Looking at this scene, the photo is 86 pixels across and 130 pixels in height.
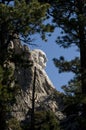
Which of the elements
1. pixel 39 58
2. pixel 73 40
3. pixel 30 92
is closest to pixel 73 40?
pixel 73 40

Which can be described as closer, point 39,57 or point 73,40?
point 73,40

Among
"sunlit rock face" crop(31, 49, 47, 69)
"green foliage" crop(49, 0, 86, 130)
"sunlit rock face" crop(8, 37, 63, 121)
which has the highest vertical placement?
"sunlit rock face" crop(31, 49, 47, 69)

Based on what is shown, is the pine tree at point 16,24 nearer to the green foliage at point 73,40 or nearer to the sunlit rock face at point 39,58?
the green foliage at point 73,40

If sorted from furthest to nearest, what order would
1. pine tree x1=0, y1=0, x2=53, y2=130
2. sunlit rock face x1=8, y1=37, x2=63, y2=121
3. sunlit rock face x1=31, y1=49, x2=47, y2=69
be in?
sunlit rock face x1=31, y1=49, x2=47, y2=69, sunlit rock face x1=8, y1=37, x2=63, y2=121, pine tree x1=0, y1=0, x2=53, y2=130

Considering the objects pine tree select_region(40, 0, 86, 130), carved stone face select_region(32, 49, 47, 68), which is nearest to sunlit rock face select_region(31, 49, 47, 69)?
carved stone face select_region(32, 49, 47, 68)

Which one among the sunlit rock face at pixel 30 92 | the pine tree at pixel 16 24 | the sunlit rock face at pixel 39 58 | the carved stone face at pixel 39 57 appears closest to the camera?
the pine tree at pixel 16 24

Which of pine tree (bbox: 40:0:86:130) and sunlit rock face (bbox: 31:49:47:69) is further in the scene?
sunlit rock face (bbox: 31:49:47:69)

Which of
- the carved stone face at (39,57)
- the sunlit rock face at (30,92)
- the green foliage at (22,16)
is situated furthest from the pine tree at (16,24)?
the carved stone face at (39,57)

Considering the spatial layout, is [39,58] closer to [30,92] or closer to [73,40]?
[30,92]

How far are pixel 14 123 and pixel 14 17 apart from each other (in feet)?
58.6

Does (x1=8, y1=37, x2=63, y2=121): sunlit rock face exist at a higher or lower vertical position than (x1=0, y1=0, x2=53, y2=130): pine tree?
Answer: higher

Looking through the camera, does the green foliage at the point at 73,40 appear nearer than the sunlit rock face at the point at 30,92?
Yes

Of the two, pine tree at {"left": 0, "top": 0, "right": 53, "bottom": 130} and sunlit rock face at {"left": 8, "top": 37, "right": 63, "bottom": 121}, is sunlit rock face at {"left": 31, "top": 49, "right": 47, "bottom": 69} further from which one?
pine tree at {"left": 0, "top": 0, "right": 53, "bottom": 130}

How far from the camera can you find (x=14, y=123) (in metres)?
35.9
